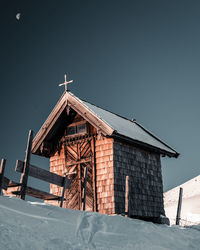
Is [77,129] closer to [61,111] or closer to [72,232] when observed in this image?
[61,111]

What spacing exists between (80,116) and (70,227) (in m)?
13.9

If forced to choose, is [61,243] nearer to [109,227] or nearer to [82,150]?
[109,227]

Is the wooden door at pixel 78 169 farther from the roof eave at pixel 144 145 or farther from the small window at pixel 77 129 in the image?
the roof eave at pixel 144 145

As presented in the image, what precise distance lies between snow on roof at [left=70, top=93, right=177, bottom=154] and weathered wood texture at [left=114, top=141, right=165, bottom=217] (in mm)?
740

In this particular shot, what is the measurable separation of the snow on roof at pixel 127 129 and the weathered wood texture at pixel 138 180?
74 cm

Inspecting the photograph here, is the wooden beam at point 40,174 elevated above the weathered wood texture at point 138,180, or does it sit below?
below

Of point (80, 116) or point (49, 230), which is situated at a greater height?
point (80, 116)

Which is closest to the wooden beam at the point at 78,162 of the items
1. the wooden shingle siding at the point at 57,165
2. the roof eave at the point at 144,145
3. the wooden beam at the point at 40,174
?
the wooden shingle siding at the point at 57,165

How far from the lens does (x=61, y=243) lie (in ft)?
20.6

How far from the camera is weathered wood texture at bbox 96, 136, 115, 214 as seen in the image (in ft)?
58.9

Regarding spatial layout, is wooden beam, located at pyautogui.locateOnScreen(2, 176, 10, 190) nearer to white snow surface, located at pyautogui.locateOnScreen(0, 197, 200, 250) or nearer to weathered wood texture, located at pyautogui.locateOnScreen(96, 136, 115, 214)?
white snow surface, located at pyautogui.locateOnScreen(0, 197, 200, 250)

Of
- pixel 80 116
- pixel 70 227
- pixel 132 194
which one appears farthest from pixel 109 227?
pixel 80 116

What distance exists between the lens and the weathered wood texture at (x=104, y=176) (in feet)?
58.9

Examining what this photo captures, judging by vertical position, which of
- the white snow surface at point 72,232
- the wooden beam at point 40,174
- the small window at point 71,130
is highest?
the small window at point 71,130
